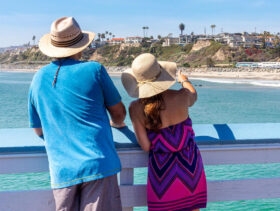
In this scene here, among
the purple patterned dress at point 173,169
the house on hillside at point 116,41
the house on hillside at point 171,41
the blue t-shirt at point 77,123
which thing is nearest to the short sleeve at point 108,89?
the blue t-shirt at point 77,123

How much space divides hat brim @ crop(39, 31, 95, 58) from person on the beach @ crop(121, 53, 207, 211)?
0.72 ft

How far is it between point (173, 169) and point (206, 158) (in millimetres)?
239

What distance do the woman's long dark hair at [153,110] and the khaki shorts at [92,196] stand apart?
0.89 feet

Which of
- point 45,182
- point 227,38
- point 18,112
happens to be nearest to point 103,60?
point 227,38

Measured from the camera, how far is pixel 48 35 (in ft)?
5.09

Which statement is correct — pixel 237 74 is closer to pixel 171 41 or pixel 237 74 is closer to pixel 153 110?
pixel 171 41

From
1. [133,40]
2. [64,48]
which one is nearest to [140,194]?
[64,48]

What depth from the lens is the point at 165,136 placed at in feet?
5.15

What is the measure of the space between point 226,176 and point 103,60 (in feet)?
404

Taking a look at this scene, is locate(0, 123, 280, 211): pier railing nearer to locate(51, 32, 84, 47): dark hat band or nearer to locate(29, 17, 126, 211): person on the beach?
locate(29, 17, 126, 211): person on the beach

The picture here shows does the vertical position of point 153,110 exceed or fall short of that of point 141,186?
it exceeds it

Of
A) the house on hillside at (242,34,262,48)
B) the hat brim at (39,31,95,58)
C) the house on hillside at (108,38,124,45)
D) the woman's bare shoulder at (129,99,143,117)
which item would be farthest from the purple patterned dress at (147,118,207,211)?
the house on hillside at (108,38,124,45)

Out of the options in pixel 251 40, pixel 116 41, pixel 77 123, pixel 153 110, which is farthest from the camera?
pixel 116 41

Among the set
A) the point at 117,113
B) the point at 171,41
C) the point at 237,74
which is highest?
the point at 171,41
